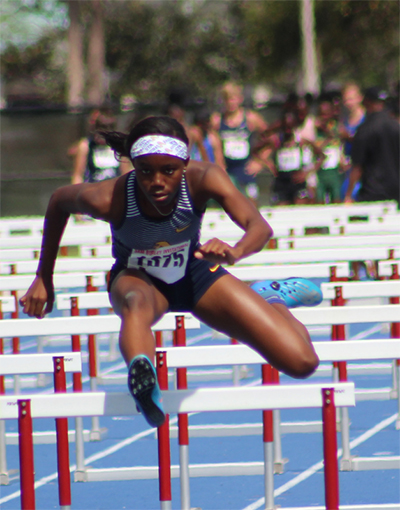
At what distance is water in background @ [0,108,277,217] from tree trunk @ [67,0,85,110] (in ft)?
35.2

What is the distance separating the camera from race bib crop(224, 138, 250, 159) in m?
11.7

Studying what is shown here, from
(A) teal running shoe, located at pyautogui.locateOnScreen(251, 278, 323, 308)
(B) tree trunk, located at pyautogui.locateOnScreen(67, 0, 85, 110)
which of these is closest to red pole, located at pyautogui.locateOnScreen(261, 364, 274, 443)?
(A) teal running shoe, located at pyautogui.locateOnScreen(251, 278, 323, 308)

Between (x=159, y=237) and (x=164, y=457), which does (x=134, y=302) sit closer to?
(x=159, y=237)

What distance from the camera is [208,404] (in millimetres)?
2832

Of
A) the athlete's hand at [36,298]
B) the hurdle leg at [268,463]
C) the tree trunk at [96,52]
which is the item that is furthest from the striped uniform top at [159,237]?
the tree trunk at [96,52]

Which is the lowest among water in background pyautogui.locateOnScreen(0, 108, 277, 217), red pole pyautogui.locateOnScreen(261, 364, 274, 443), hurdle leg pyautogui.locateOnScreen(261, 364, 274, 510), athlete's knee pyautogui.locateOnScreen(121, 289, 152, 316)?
hurdle leg pyautogui.locateOnScreen(261, 364, 274, 510)

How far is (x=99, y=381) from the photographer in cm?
678

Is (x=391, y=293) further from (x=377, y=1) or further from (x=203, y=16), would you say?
(x=203, y=16)

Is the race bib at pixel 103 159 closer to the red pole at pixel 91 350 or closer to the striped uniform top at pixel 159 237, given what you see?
the red pole at pixel 91 350

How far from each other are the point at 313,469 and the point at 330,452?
2.16m

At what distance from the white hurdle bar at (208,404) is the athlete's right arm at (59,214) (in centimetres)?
140

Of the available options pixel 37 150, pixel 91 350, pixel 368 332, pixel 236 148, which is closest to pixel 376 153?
pixel 368 332

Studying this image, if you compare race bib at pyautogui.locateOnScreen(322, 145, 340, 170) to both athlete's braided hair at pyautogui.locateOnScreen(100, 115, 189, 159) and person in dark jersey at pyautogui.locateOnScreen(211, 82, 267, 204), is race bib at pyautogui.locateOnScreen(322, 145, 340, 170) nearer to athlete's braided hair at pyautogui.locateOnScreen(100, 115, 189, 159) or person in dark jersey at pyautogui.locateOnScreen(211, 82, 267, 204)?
person in dark jersey at pyautogui.locateOnScreen(211, 82, 267, 204)

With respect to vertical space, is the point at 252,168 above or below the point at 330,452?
above
